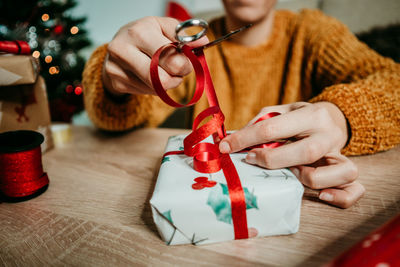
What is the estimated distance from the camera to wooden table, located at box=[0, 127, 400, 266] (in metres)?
0.34

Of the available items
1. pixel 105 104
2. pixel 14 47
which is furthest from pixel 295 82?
pixel 14 47

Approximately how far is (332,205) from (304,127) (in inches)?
5.9

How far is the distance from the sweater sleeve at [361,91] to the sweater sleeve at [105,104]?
531 millimetres

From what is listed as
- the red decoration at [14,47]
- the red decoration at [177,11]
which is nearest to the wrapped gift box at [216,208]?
the red decoration at [14,47]

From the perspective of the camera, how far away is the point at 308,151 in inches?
16.7

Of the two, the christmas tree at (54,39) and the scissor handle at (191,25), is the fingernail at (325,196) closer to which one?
the scissor handle at (191,25)

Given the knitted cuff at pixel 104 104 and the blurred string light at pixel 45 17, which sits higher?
the blurred string light at pixel 45 17

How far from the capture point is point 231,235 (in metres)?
0.36

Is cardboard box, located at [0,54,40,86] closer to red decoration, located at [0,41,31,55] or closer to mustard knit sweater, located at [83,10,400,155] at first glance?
red decoration, located at [0,41,31,55]

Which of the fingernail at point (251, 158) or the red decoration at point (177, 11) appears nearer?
the fingernail at point (251, 158)

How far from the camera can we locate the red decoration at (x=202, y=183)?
0.36 m

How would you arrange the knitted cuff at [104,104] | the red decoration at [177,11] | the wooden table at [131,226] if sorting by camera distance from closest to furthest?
the wooden table at [131,226] → the knitted cuff at [104,104] → the red decoration at [177,11]

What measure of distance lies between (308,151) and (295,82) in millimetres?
620

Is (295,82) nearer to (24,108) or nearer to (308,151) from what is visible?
(308,151)
